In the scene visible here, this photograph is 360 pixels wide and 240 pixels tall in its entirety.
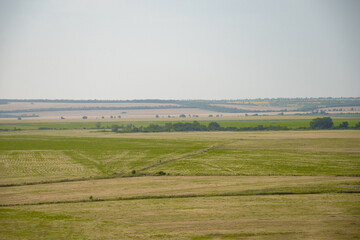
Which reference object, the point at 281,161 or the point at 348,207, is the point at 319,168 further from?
the point at 348,207

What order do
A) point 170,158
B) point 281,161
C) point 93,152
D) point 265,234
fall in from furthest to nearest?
1. point 93,152
2. point 170,158
3. point 281,161
4. point 265,234

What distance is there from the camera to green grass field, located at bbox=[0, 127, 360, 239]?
26312 millimetres

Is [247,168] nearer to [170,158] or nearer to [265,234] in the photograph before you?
[170,158]

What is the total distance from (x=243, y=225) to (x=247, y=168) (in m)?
26.6

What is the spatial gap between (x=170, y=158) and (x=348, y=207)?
35.3 m

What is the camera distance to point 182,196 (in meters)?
36.3

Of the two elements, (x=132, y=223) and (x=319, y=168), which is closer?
(x=132, y=223)

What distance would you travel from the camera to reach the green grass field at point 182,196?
2631 centimetres

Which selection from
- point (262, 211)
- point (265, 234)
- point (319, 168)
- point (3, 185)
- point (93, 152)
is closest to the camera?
point (265, 234)

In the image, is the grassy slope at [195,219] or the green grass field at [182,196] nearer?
the grassy slope at [195,219]

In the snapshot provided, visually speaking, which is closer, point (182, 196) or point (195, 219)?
point (195, 219)

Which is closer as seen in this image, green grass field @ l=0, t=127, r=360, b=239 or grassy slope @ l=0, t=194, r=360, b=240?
grassy slope @ l=0, t=194, r=360, b=240

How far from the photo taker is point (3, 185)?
4259 cm

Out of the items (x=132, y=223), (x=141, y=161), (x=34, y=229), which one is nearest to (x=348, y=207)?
(x=132, y=223)
